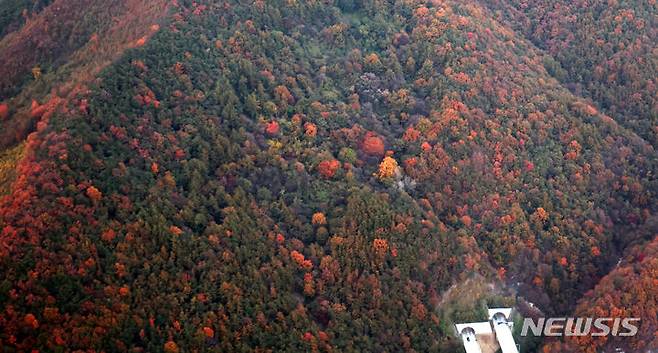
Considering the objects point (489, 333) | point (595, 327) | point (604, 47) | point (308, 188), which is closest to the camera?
point (595, 327)

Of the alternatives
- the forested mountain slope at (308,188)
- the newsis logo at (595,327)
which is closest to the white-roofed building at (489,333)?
the forested mountain slope at (308,188)

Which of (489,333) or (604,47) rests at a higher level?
(604,47)

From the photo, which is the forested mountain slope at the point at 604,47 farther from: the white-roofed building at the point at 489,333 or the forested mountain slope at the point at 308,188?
the white-roofed building at the point at 489,333

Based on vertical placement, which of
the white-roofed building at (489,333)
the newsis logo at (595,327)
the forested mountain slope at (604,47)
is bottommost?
the white-roofed building at (489,333)

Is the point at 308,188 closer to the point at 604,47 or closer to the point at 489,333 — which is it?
the point at 489,333

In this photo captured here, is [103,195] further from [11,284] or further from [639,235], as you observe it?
[639,235]

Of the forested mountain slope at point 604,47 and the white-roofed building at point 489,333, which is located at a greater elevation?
the forested mountain slope at point 604,47

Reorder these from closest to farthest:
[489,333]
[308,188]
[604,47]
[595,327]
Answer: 1. [595,327]
2. [489,333]
3. [308,188]
4. [604,47]

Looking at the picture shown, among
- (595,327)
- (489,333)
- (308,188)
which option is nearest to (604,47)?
(595,327)

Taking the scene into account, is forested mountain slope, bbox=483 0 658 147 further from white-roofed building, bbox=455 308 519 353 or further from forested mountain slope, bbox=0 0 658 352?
white-roofed building, bbox=455 308 519 353
